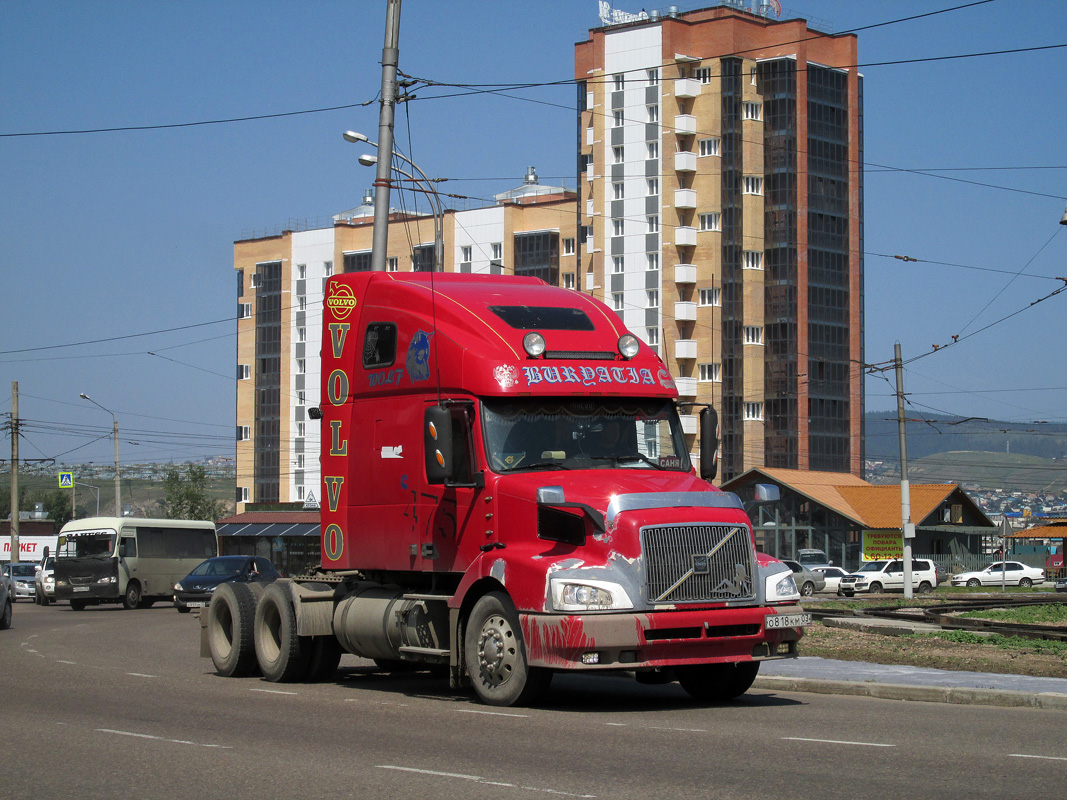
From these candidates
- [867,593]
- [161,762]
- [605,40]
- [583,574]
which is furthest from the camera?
[605,40]

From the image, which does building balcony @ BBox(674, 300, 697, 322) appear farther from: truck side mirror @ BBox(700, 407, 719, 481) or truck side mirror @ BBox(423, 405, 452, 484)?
truck side mirror @ BBox(423, 405, 452, 484)

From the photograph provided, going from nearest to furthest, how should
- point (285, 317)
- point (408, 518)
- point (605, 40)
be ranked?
point (408, 518), point (605, 40), point (285, 317)

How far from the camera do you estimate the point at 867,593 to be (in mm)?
61094

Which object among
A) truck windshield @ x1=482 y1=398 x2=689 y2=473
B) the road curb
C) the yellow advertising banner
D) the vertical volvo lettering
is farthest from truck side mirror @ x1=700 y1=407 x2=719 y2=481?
the yellow advertising banner

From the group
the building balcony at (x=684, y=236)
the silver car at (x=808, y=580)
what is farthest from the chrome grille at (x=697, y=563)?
the building balcony at (x=684, y=236)

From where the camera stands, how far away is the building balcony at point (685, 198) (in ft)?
315

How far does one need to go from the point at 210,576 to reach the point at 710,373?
6380 cm

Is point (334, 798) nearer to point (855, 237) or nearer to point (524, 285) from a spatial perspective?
point (524, 285)

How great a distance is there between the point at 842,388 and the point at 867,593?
4154cm

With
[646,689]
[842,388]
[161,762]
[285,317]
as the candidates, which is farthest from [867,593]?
[285,317]

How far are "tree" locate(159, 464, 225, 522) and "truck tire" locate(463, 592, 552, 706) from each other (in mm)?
98154

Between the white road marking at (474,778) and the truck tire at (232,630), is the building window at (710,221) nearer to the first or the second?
the truck tire at (232,630)

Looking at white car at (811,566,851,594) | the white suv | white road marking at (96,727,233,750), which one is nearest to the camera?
white road marking at (96,727,233,750)

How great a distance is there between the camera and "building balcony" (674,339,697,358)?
9657 cm
